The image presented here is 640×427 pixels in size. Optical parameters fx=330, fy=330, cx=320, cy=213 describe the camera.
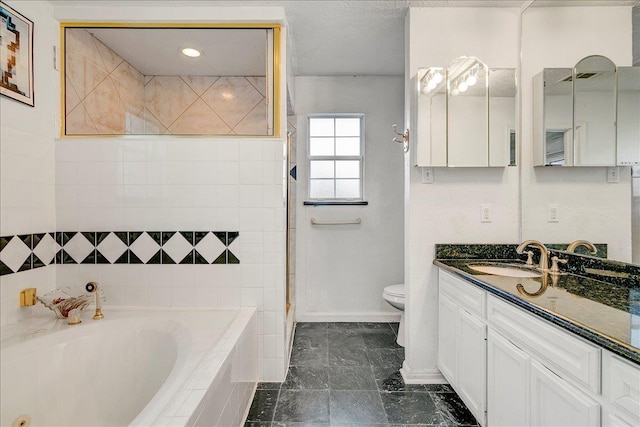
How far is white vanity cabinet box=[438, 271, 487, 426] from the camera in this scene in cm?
157

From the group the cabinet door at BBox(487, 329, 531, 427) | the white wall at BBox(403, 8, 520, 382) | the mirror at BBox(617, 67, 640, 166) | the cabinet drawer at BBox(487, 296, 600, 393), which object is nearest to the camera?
the cabinet drawer at BBox(487, 296, 600, 393)

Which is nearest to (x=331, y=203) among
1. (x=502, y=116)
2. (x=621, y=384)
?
(x=502, y=116)

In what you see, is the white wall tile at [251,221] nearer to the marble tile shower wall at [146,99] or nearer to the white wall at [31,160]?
the marble tile shower wall at [146,99]

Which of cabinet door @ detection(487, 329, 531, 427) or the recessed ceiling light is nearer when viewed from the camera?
cabinet door @ detection(487, 329, 531, 427)

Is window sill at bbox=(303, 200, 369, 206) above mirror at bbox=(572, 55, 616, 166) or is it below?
below

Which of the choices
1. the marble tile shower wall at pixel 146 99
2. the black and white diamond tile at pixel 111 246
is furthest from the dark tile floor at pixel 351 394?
the marble tile shower wall at pixel 146 99

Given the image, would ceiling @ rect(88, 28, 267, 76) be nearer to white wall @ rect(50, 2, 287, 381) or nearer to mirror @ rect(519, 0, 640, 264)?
white wall @ rect(50, 2, 287, 381)

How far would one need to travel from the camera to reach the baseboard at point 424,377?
6.91 feet

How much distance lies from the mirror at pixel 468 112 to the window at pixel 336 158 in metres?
1.28

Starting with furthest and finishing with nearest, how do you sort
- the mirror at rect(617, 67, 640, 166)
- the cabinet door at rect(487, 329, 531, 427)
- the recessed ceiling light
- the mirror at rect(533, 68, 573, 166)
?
the recessed ceiling light → the mirror at rect(533, 68, 573, 166) → the mirror at rect(617, 67, 640, 166) → the cabinet door at rect(487, 329, 531, 427)

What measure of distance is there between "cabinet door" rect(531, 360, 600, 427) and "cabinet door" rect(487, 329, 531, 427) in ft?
0.16

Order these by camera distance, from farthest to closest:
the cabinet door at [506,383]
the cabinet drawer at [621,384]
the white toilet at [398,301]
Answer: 1. the white toilet at [398,301]
2. the cabinet door at [506,383]
3. the cabinet drawer at [621,384]

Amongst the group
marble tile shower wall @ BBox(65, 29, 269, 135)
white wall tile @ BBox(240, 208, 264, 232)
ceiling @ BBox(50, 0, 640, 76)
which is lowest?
white wall tile @ BBox(240, 208, 264, 232)

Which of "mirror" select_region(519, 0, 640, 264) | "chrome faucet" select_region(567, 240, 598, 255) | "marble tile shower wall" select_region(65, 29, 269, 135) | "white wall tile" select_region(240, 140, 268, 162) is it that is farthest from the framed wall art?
"chrome faucet" select_region(567, 240, 598, 255)
